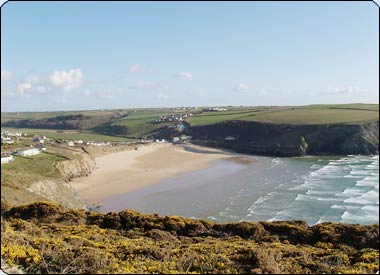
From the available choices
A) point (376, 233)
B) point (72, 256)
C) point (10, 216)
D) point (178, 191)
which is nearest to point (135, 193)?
point (178, 191)

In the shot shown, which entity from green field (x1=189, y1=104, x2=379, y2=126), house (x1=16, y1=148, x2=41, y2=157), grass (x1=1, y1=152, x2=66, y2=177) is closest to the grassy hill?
green field (x1=189, y1=104, x2=379, y2=126)

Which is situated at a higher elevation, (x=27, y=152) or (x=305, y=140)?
(x=27, y=152)

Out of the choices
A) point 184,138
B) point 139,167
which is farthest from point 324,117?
point 139,167

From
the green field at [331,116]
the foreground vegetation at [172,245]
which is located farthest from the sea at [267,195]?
the green field at [331,116]

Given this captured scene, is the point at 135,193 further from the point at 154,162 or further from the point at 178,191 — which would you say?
the point at 154,162

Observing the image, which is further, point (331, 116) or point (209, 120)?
point (209, 120)

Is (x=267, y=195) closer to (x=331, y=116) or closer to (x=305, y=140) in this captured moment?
(x=305, y=140)

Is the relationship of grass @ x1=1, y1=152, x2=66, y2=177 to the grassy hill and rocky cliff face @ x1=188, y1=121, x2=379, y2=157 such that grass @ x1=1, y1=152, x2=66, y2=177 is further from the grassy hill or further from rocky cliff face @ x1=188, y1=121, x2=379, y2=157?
the grassy hill

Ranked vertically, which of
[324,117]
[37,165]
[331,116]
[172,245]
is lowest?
[37,165]

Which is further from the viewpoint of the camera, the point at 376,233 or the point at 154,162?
the point at 154,162
